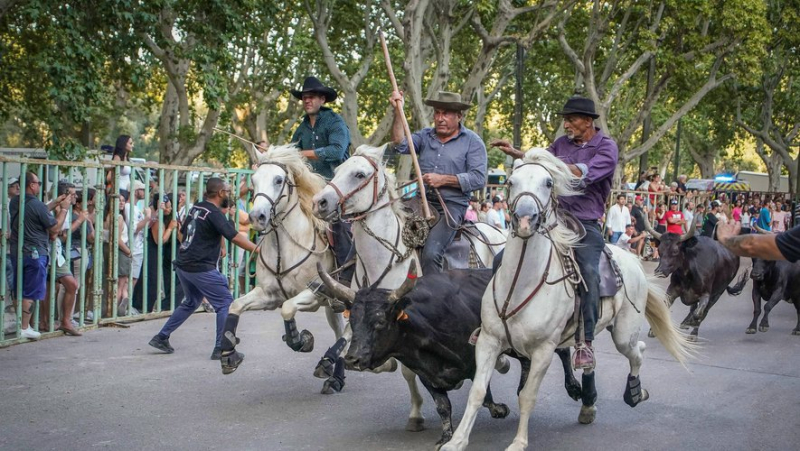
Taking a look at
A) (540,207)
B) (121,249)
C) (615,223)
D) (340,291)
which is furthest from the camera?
(615,223)

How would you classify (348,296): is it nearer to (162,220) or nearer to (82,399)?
(82,399)

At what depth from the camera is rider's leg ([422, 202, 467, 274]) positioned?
24.7 feet

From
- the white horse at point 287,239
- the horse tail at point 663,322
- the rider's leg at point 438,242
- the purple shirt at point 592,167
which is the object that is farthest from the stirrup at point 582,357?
the white horse at point 287,239

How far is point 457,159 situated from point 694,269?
5.71m

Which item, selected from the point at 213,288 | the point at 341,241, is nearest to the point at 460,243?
the point at 341,241

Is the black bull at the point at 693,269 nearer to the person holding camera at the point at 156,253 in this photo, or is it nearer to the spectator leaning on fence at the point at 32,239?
the person holding camera at the point at 156,253

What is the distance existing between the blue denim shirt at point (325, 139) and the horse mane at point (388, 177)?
1390 millimetres

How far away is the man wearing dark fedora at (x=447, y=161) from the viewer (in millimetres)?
7672

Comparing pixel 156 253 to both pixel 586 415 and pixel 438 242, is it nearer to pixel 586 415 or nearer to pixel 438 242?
pixel 438 242

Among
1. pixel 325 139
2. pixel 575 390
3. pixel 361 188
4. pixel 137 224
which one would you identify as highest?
pixel 325 139

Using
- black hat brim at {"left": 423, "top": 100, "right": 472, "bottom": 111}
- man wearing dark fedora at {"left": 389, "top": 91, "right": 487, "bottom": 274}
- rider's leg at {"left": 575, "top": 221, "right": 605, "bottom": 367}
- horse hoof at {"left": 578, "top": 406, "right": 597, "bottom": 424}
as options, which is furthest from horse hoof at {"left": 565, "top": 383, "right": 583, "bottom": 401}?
black hat brim at {"left": 423, "top": 100, "right": 472, "bottom": 111}

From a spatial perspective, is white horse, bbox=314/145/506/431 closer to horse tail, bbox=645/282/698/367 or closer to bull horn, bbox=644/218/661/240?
horse tail, bbox=645/282/698/367

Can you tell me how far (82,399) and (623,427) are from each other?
4754 mm

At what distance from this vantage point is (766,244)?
4.84 m
